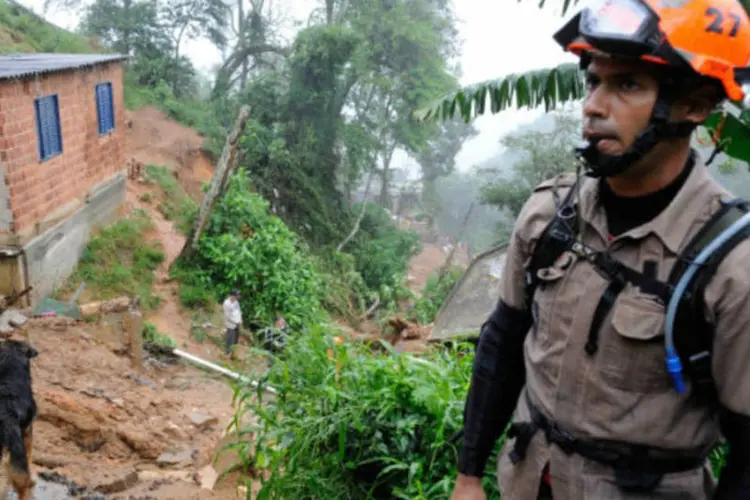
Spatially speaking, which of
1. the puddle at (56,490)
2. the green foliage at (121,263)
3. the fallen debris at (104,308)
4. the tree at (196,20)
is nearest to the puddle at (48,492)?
the puddle at (56,490)

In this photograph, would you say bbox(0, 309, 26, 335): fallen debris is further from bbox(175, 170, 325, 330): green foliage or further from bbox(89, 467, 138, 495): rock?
bbox(175, 170, 325, 330): green foliage

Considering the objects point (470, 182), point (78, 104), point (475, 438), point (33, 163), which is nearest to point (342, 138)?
point (78, 104)

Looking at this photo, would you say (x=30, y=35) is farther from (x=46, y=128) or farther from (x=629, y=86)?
(x=629, y=86)

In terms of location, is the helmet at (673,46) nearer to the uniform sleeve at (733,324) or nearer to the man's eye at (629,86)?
the man's eye at (629,86)

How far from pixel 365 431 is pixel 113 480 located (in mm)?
3572

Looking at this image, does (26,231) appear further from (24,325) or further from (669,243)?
(669,243)

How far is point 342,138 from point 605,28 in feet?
68.1

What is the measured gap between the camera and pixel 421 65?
24.5 metres

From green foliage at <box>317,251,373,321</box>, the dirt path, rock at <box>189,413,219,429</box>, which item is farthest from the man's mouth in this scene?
green foliage at <box>317,251,373,321</box>

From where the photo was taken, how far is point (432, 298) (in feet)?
66.4

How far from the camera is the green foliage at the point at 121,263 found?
11094 mm

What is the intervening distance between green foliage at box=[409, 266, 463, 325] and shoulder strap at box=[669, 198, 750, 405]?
12.5m

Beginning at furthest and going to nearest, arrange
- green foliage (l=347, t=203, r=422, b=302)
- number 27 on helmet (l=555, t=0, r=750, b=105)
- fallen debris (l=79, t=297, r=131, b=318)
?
green foliage (l=347, t=203, r=422, b=302)
fallen debris (l=79, t=297, r=131, b=318)
number 27 on helmet (l=555, t=0, r=750, b=105)

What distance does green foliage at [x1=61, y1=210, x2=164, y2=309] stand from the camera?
11094mm
